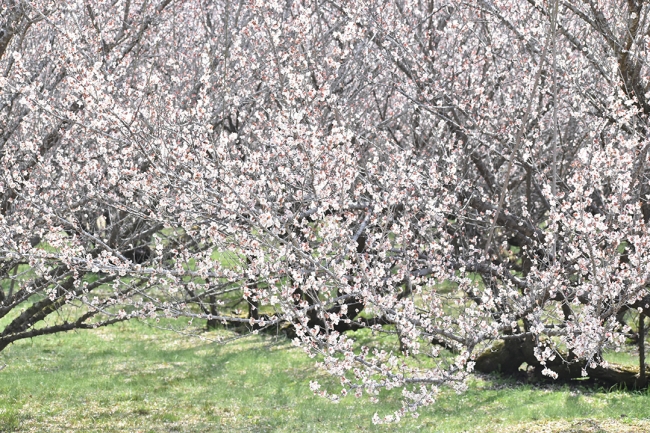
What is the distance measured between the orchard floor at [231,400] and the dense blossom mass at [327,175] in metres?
1.46

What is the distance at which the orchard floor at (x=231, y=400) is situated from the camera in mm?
11008

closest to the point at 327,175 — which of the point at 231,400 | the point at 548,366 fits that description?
the point at 231,400

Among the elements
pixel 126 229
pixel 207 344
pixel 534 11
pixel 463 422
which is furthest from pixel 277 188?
pixel 207 344

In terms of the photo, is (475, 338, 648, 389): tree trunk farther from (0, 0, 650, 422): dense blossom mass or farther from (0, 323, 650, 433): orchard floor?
(0, 323, 650, 433): orchard floor

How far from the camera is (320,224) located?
6586mm

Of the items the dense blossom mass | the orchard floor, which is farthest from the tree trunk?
the orchard floor

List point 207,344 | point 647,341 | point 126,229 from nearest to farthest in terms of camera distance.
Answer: point 126,229 < point 647,341 < point 207,344

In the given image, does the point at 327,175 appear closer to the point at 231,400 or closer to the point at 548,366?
the point at 231,400

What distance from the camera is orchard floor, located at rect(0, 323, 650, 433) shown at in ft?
36.1

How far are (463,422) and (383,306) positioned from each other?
5.98 meters

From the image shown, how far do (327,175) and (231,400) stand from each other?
24.2 ft

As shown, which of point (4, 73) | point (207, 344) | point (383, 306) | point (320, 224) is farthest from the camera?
point (207, 344)

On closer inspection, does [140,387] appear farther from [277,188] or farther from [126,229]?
[277,188]

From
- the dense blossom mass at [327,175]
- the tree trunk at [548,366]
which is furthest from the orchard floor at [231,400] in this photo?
the dense blossom mass at [327,175]
